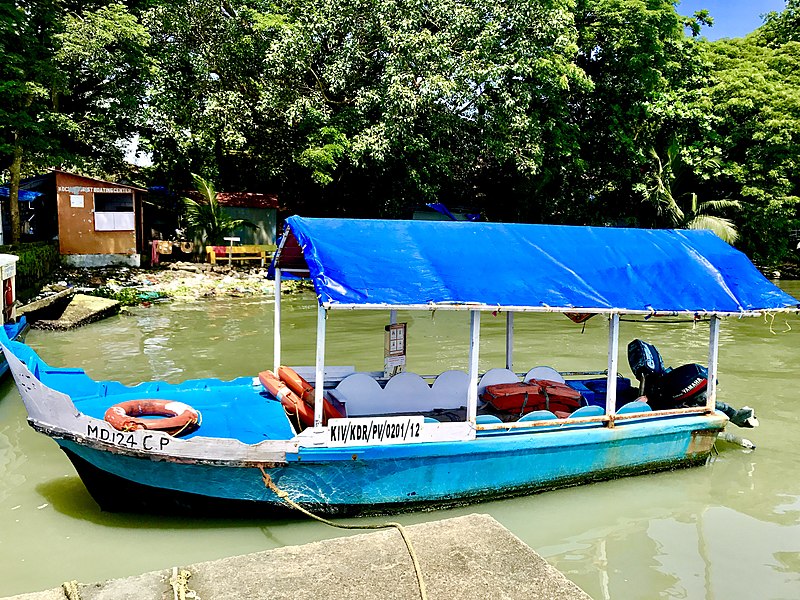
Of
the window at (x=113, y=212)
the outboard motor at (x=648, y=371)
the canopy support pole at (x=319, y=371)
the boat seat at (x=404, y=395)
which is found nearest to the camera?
the canopy support pole at (x=319, y=371)

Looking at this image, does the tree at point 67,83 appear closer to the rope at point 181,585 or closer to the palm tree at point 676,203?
the rope at point 181,585

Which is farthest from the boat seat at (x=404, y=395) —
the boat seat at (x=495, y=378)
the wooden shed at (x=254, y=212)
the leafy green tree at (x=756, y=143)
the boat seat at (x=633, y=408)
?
the leafy green tree at (x=756, y=143)

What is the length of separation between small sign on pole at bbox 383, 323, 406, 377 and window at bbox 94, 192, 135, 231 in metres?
17.1

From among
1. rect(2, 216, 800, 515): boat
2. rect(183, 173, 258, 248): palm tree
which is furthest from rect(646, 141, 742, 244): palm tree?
rect(2, 216, 800, 515): boat

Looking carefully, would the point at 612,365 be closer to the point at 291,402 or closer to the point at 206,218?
the point at 291,402

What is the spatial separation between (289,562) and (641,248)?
5.99 m

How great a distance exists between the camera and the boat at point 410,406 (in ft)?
18.0

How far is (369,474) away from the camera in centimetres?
575

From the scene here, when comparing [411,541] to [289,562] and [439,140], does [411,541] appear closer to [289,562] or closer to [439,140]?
[289,562]

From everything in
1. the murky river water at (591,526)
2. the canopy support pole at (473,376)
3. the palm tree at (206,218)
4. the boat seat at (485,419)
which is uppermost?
the palm tree at (206,218)

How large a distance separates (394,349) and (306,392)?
127cm

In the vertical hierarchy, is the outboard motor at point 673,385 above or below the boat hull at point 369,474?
above

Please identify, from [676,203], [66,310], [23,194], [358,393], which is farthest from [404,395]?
[676,203]

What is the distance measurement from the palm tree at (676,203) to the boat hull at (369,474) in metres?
20.8
